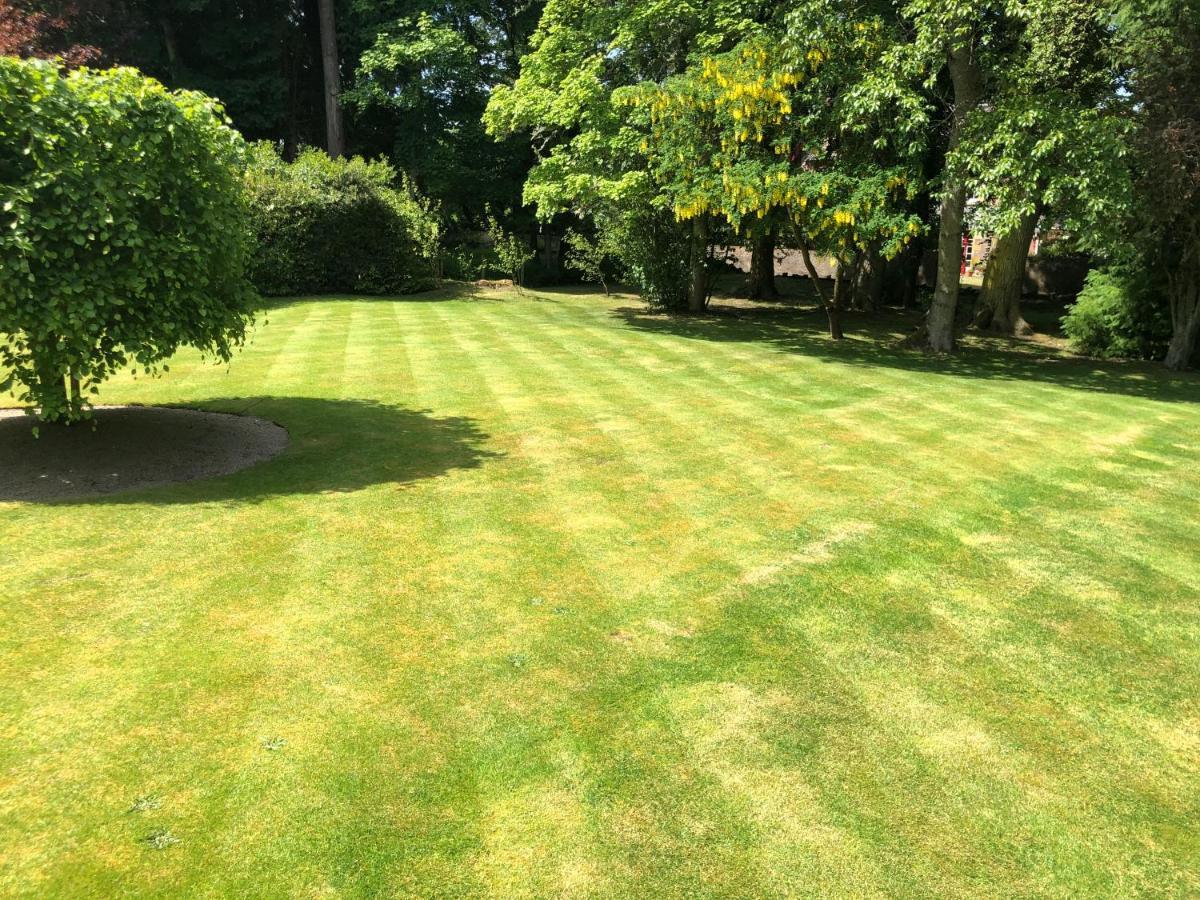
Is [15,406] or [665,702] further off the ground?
[15,406]

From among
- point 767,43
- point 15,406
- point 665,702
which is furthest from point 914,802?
point 767,43

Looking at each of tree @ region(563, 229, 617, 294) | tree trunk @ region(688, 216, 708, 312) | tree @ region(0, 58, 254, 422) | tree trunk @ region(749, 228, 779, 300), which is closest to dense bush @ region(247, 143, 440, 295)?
tree @ region(563, 229, 617, 294)

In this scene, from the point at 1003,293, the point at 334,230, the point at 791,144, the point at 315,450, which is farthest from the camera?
the point at 334,230

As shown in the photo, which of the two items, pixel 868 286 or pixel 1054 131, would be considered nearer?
pixel 1054 131

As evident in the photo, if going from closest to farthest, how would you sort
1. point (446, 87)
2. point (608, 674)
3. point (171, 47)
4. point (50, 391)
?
1. point (608, 674)
2. point (50, 391)
3. point (171, 47)
4. point (446, 87)

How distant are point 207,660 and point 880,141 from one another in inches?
640

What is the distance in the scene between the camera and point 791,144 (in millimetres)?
17703

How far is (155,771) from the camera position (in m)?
3.62

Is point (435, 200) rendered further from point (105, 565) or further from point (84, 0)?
point (105, 565)

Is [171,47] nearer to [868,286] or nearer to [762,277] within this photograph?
[762,277]

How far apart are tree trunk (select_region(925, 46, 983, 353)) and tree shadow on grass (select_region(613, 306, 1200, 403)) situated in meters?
0.75

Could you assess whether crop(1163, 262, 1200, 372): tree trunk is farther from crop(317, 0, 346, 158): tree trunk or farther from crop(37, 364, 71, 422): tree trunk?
crop(317, 0, 346, 158): tree trunk

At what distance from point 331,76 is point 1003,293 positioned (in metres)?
30.4

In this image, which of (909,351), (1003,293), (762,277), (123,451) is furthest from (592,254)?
(123,451)
